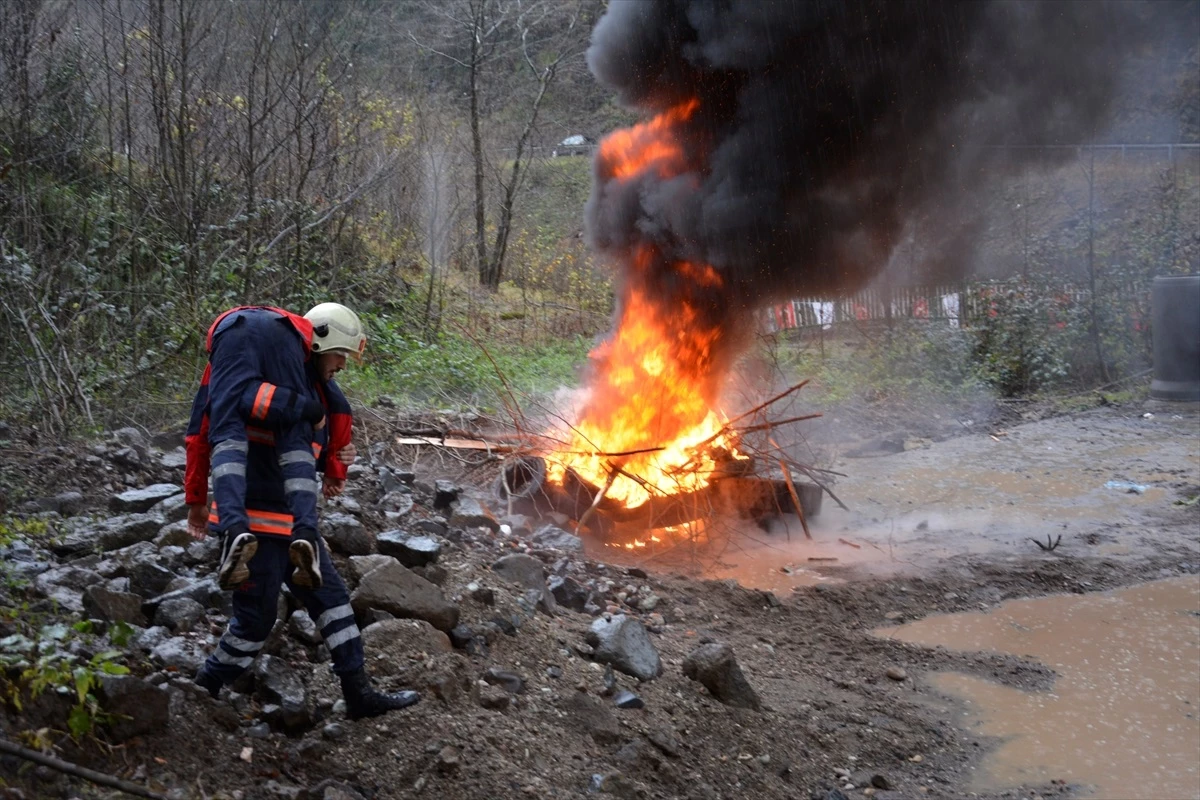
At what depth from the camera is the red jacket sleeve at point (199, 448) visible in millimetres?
3789

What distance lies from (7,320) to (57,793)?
218 inches

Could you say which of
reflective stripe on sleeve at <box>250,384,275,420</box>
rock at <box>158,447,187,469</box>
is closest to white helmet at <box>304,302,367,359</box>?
reflective stripe on sleeve at <box>250,384,275,420</box>

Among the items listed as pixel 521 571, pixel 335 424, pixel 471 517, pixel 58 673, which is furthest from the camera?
pixel 471 517

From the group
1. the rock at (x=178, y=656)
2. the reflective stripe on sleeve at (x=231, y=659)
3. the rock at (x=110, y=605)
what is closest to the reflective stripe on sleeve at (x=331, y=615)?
the reflective stripe on sleeve at (x=231, y=659)

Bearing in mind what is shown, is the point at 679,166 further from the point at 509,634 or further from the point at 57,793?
the point at 57,793

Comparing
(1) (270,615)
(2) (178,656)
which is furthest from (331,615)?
(2) (178,656)

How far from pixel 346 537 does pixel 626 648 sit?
1584 millimetres

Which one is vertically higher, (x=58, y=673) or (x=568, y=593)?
(x=58, y=673)

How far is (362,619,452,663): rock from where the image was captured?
431 centimetres

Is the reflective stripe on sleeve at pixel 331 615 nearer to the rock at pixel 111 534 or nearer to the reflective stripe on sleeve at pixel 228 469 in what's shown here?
the reflective stripe on sleeve at pixel 228 469

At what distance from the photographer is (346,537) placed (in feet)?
17.1

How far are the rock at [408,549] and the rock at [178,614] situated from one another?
1.13 m

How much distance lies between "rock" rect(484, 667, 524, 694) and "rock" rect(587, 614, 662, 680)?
0.66m

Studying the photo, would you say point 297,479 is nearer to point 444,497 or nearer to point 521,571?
point 521,571
